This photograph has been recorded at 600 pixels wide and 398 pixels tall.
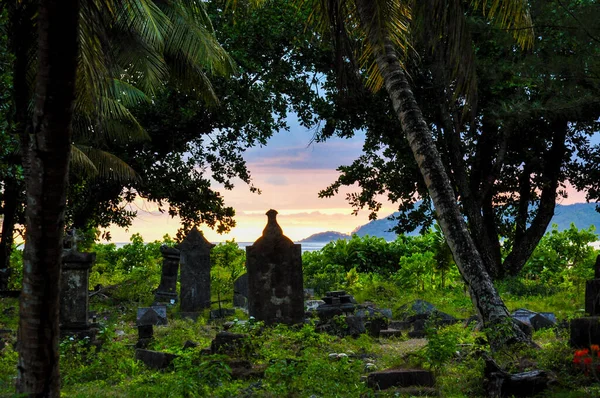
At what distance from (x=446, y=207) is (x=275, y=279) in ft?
13.9

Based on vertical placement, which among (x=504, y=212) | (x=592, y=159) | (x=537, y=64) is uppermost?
(x=537, y=64)

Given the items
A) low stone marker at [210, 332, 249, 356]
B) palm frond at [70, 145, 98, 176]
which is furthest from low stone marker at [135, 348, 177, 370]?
palm frond at [70, 145, 98, 176]

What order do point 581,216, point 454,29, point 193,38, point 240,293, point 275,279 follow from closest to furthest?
point 454,29
point 275,279
point 193,38
point 240,293
point 581,216

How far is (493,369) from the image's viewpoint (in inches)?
263

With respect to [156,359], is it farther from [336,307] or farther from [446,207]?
[336,307]

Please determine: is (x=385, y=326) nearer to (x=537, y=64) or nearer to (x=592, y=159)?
(x=537, y=64)

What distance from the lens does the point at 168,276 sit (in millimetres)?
17375

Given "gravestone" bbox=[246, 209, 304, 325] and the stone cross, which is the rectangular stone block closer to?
"gravestone" bbox=[246, 209, 304, 325]

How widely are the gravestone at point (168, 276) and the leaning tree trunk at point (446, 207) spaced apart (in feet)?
29.8

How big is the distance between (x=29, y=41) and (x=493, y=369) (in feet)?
17.8

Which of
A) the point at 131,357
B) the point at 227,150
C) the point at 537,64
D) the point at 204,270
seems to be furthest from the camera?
the point at 227,150

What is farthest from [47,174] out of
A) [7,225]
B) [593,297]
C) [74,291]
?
[7,225]

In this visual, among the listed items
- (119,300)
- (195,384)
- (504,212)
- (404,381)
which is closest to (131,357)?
(195,384)

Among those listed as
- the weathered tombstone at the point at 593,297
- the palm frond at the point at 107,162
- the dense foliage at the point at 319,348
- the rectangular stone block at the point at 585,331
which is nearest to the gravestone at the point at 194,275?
the dense foliage at the point at 319,348
